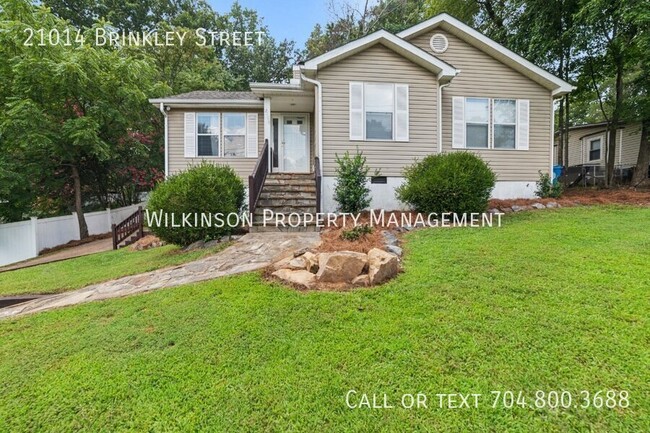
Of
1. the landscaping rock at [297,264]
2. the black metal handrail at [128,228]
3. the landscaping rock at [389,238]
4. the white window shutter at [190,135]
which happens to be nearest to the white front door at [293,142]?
the white window shutter at [190,135]

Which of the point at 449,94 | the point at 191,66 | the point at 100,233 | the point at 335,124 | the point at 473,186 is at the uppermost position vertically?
the point at 191,66

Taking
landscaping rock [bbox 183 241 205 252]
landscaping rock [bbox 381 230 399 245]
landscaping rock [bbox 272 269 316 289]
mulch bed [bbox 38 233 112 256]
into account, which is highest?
landscaping rock [bbox 381 230 399 245]

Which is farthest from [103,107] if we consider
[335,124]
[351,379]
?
[351,379]

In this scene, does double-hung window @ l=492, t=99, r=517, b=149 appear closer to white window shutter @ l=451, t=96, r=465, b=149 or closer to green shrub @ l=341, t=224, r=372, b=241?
white window shutter @ l=451, t=96, r=465, b=149

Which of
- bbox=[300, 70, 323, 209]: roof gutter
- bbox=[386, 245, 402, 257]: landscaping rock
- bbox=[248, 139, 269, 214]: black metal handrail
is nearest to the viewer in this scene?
bbox=[386, 245, 402, 257]: landscaping rock

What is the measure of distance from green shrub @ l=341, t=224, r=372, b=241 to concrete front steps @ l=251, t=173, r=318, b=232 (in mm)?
1569

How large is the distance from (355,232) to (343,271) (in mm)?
1575

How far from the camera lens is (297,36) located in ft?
91.8

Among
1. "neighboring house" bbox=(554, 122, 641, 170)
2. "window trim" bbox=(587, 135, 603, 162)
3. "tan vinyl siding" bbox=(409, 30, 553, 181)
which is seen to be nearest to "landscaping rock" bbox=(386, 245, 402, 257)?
"tan vinyl siding" bbox=(409, 30, 553, 181)

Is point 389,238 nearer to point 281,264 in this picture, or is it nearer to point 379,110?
point 281,264

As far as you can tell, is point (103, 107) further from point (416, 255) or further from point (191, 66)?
point (416, 255)

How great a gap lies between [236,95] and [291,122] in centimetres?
246

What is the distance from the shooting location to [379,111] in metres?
8.96

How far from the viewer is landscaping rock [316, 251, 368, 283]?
427 centimetres
